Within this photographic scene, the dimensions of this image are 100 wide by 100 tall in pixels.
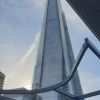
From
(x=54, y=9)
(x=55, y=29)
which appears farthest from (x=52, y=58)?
(x=54, y=9)

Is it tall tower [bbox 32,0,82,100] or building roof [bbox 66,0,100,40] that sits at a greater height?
tall tower [bbox 32,0,82,100]

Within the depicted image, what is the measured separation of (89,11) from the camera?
24.2 feet

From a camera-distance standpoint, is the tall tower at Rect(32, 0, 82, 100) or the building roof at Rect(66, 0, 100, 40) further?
the tall tower at Rect(32, 0, 82, 100)

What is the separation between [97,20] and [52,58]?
139m

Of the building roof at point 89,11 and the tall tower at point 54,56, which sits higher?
the tall tower at point 54,56

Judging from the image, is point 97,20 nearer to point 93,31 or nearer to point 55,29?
point 93,31

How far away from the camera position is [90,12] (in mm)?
7418

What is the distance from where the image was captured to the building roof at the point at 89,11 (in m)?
7.07

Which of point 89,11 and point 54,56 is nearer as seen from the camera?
point 89,11

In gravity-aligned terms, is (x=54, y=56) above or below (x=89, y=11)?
above

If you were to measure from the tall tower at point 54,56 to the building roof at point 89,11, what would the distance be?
128 m

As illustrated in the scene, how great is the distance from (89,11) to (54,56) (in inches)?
5437

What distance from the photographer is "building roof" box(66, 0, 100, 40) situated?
707 centimetres

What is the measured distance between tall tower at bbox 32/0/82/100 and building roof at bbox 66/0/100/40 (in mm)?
127894
